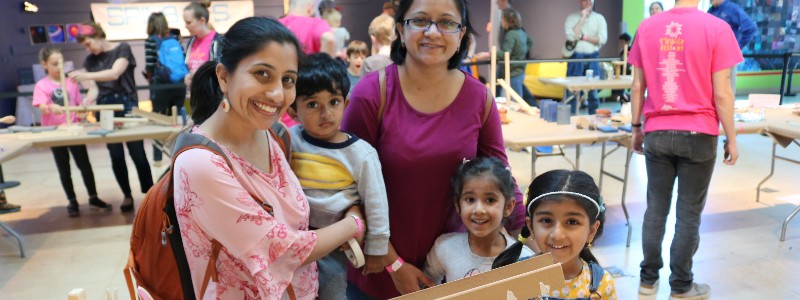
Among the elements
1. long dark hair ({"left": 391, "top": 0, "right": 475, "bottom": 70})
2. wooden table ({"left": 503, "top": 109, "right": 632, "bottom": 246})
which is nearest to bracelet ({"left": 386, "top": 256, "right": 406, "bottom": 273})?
long dark hair ({"left": 391, "top": 0, "right": 475, "bottom": 70})

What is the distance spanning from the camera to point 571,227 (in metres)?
1.51

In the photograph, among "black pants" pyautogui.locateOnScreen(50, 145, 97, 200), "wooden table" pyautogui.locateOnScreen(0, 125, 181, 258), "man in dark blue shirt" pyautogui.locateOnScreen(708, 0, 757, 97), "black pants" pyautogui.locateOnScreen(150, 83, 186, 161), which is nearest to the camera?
"wooden table" pyautogui.locateOnScreen(0, 125, 181, 258)

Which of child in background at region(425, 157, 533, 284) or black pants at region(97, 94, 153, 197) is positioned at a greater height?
child in background at region(425, 157, 533, 284)

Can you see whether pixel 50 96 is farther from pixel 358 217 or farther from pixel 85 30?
pixel 358 217

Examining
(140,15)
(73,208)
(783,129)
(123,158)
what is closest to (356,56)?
(123,158)

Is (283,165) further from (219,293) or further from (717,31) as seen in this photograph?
(717,31)

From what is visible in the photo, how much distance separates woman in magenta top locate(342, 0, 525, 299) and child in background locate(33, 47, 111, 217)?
3.95 meters

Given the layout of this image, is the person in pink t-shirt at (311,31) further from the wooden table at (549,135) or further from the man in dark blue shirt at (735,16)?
the man in dark blue shirt at (735,16)

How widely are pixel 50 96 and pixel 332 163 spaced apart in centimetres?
419

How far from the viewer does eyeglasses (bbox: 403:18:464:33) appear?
150 centimetres

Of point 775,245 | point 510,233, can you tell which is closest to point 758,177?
point 775,245

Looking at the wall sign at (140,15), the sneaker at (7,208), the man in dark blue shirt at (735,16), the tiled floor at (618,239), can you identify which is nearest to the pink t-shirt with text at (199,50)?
the tiled floor at (618,239)

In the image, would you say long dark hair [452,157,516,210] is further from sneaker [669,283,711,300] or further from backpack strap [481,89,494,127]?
sneaker [669,283,711,300]

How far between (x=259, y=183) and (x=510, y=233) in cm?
84
